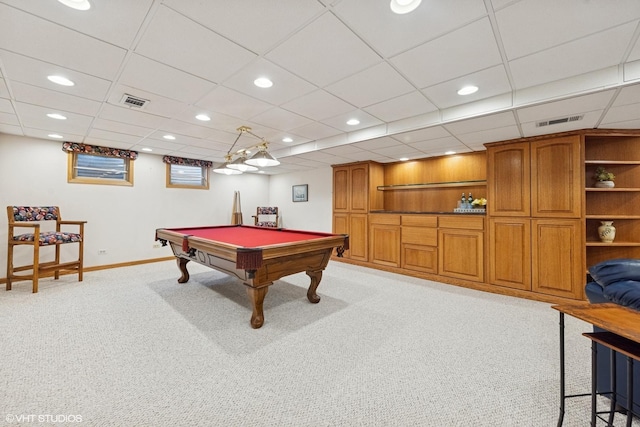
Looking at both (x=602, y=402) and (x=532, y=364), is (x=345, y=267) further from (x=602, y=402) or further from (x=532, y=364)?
(x=602, y=402)

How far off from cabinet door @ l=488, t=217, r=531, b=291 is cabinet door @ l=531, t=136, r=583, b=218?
0.96 feet

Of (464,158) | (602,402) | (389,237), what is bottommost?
(602,402)

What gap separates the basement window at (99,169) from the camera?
457cm

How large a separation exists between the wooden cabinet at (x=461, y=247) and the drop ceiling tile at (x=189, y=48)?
374 centimetres

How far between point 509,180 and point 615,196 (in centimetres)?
124

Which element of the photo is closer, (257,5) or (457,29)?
(257,5)

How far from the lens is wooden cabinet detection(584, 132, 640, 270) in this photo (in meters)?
3.33

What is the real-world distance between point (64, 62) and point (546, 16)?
3357 mm

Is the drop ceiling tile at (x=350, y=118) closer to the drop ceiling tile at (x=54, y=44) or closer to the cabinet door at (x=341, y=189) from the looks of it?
the cabinet door at (x=341, y=189)

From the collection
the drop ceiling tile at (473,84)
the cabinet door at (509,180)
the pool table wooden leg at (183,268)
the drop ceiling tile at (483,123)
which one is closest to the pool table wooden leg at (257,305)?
the pool table wooden leg at (183,268)

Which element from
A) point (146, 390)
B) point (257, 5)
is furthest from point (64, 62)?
point (146, 390)

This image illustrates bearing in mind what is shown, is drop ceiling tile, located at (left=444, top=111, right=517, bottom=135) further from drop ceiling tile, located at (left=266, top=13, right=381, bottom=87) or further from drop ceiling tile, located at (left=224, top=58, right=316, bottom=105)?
drop ceiling tile, located at (left=224, top=58, right=316, bottom=105)

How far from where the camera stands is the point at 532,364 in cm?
195

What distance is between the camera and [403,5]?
1460 millimetres
